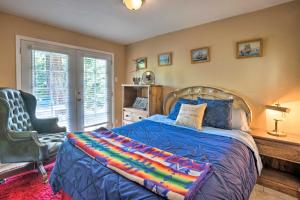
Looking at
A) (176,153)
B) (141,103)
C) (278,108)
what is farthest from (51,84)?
(278,108)

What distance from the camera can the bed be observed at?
1.02m

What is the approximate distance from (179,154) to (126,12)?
217 cm

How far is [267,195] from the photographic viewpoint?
1948 mm

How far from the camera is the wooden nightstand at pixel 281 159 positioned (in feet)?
6.23

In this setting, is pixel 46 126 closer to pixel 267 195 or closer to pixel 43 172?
pixel 43 172

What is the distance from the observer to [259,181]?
2.17 metres

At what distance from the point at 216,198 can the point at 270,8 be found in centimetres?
263

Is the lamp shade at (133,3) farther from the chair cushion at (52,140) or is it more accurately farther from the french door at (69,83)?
the chair cushion at (52,140)

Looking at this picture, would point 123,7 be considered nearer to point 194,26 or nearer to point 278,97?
point 194,26

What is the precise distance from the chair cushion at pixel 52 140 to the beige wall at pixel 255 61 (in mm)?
2288

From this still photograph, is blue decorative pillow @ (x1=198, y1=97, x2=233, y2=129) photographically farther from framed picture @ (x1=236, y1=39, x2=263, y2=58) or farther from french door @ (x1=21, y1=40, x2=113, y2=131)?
french door @ (x1=21, y1=40, x2=113, y2=131)

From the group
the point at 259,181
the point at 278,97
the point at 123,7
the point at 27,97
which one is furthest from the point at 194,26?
the point at 27,97

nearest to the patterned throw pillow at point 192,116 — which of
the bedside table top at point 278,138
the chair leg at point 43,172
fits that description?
the bedside table top at point 278,138

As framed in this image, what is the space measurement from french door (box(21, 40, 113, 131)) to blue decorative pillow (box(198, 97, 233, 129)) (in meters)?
2.55
